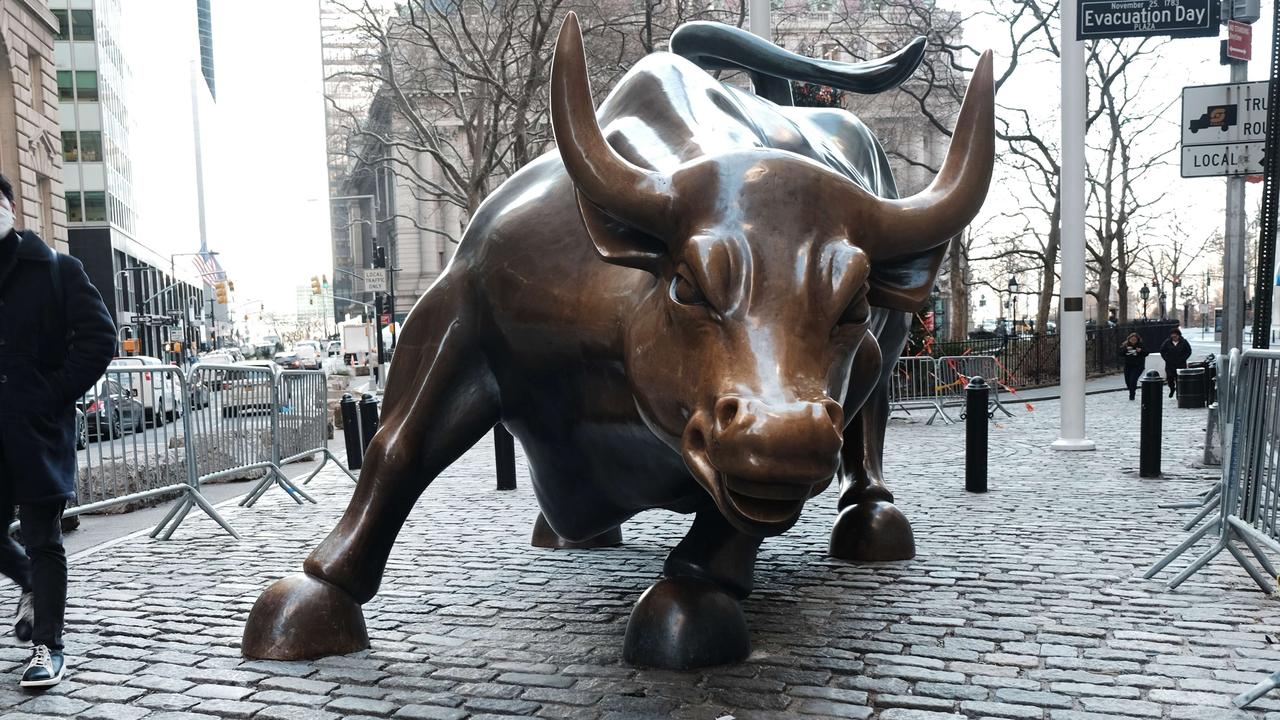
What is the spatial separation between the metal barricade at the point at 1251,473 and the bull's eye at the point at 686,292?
3154 mm

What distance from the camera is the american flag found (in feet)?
177

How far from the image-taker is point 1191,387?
17.8 m

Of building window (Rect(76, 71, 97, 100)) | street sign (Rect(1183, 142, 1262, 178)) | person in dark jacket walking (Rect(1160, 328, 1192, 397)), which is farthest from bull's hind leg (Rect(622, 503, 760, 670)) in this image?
building window (Rect(76, 71, 97, 100))

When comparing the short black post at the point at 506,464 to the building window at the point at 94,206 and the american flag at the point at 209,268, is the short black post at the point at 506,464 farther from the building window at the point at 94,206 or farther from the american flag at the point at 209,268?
the american flag at the point at 209,268

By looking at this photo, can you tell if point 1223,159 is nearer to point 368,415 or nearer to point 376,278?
point 368,415

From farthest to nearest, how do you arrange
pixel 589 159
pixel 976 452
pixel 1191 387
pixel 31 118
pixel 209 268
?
pixel 209 268 < pixel 31 118 < pixel 1191 387 < pixel 976 452 < pixel 589 159

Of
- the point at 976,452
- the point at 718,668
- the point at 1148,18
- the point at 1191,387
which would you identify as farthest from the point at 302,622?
the point at 1191,387

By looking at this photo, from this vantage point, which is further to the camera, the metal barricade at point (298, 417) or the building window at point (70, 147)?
the building window at point (70, 147)

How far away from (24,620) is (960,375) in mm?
15040

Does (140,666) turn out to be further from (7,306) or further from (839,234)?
(839,234)

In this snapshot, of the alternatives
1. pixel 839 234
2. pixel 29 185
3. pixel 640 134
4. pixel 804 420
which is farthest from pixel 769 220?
pixel 29 185

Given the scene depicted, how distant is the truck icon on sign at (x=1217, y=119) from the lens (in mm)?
9211

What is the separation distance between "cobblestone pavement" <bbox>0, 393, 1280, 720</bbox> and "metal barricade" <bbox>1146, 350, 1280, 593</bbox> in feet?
0.54

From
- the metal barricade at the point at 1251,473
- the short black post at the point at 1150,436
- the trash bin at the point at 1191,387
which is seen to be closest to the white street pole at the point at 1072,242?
the short black post at the point at 1150,436
